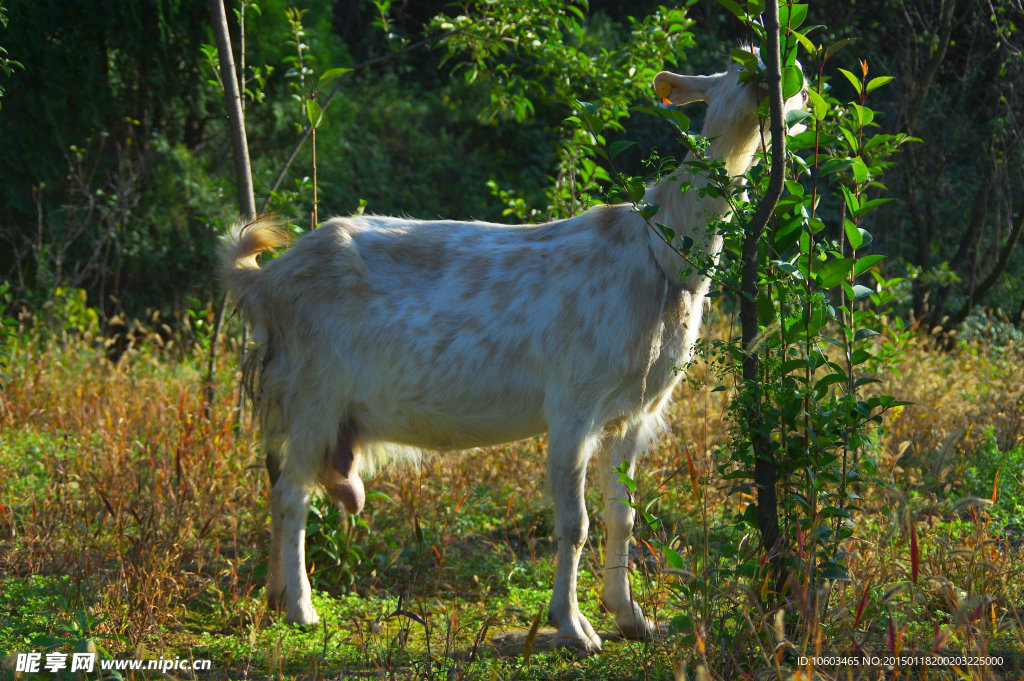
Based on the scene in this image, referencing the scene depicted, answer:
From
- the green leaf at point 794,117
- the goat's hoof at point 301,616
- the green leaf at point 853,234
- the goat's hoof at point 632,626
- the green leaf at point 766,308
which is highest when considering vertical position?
the green leaf at point 794,117

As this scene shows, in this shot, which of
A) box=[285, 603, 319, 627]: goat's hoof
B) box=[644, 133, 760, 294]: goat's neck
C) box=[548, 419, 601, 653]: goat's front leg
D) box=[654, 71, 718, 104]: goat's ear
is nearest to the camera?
box=[644, 133, 760, 294]: goat's neck

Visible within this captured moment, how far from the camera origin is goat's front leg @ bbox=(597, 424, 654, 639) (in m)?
3.22

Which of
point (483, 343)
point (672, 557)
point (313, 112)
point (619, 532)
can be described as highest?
point (313, 112)

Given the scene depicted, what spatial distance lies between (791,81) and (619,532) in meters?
1.86

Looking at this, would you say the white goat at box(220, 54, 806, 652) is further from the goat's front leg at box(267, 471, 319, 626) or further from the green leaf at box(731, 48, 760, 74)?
the green leaf at box(731, 48, 760, 74)

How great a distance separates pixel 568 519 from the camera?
3.11 meters

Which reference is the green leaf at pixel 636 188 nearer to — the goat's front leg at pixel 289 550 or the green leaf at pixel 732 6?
the green leaf at pixel 732 6

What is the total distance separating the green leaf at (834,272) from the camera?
2.35 metres

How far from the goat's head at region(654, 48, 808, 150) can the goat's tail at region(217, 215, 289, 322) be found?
176 centimetres

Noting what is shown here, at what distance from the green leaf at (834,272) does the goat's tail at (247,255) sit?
90.3 inches

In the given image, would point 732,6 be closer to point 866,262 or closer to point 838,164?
point 838,164

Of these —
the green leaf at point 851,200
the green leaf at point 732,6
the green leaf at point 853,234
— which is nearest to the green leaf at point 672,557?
the green leaf at point 853,234

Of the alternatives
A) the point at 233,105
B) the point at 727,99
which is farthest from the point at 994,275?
the point at 233,105

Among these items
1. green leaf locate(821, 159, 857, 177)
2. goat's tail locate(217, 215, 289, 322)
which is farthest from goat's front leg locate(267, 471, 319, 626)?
green leaf locate(821, 159, 857, 177)
